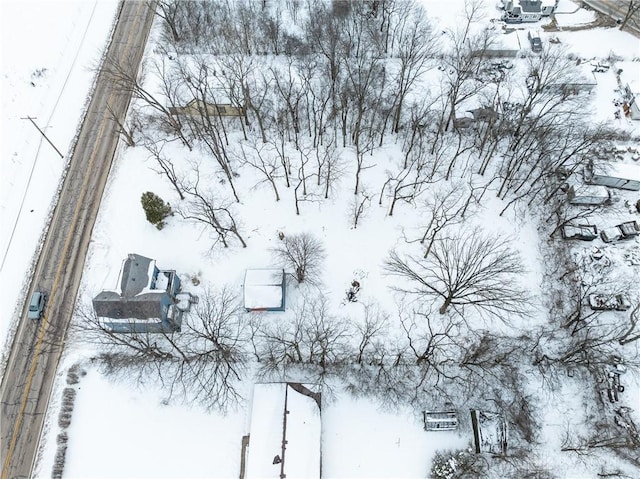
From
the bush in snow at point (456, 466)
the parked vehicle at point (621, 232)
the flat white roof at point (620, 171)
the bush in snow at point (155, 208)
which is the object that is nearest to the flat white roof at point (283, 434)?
the bush in snow at point (456, 466)

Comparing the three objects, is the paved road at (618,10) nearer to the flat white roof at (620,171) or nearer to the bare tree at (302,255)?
the flat white roof at (620,171)

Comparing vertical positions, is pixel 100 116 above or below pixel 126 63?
below

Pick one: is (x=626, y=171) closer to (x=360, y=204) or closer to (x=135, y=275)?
(x=360, y=204)

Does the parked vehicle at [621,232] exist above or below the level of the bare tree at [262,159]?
below

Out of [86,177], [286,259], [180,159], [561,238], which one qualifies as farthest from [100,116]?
[561,238]

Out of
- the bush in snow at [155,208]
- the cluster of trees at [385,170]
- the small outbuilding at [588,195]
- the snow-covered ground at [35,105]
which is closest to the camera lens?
the cluster of trees at [385,170]

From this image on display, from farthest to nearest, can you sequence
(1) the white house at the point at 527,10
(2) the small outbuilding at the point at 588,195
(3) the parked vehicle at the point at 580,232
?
(1) the white house at the point at 527,10 → (2) the small outbuilding at the point at 588,195 → (3) the parked vehicle at the point at 580,232

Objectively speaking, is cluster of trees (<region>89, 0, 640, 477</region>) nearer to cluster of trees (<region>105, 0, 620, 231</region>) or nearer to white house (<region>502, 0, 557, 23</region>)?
cluster of trees (<region>105, 0, 620, 231</region>)

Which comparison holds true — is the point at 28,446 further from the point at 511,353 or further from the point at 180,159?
the point at 511,353
